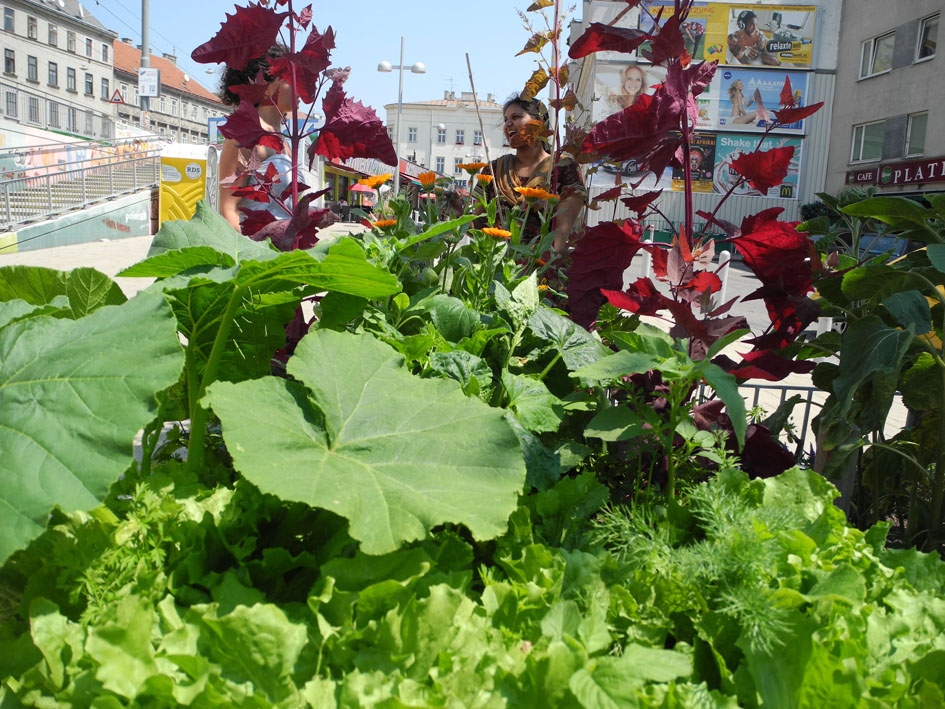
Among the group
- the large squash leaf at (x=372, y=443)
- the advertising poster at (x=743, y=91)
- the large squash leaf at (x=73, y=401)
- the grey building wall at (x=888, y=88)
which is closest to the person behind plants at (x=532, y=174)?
the large squash leaf at (x=372, y=443)

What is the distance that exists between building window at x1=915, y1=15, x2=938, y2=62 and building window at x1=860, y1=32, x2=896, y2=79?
166cm

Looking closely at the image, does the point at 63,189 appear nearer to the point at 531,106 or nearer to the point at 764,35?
the point at 531,106

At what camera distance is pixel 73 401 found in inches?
35.9

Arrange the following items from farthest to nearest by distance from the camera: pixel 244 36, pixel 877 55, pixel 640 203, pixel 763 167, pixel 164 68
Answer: pixel 164 68, pixel 877 55, pixel 244 36, pixel 640 203, pixel 763 167

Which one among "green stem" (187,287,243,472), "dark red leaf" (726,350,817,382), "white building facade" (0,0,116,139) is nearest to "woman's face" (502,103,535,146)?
"dark red leaf" (726,350,817,382)

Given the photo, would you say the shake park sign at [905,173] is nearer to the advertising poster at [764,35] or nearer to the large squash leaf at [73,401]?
the advertising poster at [764,35]

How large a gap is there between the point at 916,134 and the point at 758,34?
12.6 m

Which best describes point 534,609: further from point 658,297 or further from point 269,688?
point 658,297

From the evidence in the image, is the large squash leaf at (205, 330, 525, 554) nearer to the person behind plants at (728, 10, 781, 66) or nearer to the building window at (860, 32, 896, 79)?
the building window at (860, 32, 896, 79)

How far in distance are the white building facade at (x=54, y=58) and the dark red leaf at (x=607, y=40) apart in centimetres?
5936

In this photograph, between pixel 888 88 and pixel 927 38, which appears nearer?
pixel 927 38

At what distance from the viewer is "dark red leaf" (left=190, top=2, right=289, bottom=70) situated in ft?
5.96

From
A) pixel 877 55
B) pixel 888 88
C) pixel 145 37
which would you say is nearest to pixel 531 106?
pixel 145 37

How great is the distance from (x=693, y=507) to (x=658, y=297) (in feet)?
1.50
